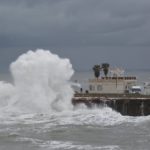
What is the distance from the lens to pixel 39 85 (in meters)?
52.1

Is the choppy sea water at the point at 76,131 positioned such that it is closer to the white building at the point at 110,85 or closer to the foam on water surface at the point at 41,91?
the foam on water surface at the point at 41,91

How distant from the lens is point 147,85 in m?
63.1

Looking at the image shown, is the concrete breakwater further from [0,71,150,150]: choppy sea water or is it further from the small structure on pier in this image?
the small structure on pier

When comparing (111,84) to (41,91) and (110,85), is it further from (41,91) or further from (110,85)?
(41,91)

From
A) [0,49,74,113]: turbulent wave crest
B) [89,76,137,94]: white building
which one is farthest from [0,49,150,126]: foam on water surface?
[89,76,137,94]: white building

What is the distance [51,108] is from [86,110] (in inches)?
135

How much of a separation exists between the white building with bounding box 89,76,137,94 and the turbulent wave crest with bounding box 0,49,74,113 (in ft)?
26.7

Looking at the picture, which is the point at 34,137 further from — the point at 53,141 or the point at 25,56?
the point at 25,56

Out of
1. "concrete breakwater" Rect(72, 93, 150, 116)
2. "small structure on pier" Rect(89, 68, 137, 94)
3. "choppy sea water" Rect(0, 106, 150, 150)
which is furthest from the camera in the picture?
"small structure on pier" Rect(89, 68, 137, 94)

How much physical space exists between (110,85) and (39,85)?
11.4 metres

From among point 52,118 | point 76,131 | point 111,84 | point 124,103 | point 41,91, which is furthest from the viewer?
point 111,84

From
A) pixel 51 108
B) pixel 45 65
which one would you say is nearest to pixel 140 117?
pixel 51 108

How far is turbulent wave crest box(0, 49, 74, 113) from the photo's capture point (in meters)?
50.2

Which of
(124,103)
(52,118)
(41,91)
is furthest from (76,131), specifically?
(41,91)
